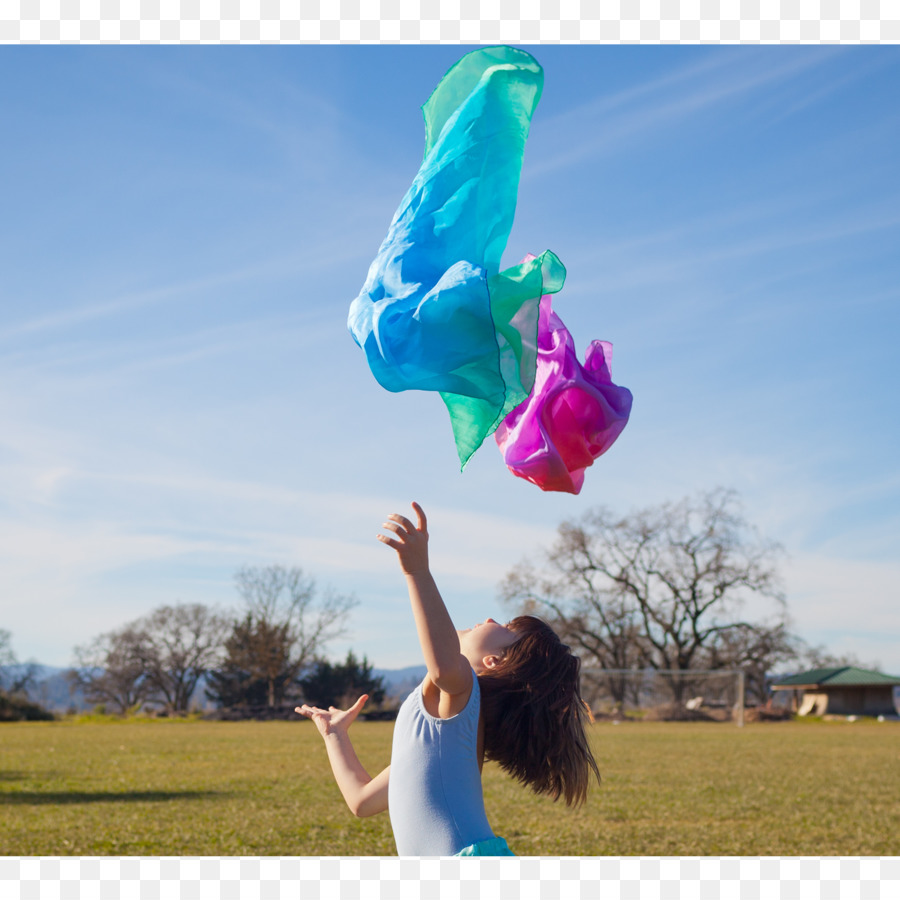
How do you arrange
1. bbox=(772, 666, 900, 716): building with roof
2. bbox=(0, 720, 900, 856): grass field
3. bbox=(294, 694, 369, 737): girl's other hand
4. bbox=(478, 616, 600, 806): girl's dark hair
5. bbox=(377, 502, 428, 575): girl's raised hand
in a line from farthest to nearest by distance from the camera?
bbox=(772, 666, 900, 716): building with roof → bbox=(0, 720, 900, 856): grass field → bbox=(294, 694, 369, 737): girl's other hand → bbox=(478, 616, 600, 806): girl's dark hair → bbox=(377, 502, 428, 575): girl's raised hand

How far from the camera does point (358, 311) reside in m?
2.25

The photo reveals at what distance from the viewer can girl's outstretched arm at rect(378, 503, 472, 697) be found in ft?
6.57

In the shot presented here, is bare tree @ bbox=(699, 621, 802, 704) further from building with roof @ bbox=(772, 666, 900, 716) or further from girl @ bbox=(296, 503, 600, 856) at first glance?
girl @ bbox=(296, 503, 600, 856)

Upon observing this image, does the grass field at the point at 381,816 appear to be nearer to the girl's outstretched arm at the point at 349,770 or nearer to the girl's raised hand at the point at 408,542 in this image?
the girl's outstretched arm at the point at 349,770

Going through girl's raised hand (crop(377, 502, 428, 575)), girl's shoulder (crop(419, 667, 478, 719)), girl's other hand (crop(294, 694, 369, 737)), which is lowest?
girl's other hand (crop(294, 694, 369, 737))

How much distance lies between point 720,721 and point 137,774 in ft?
93.9

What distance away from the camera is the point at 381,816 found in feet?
25.9

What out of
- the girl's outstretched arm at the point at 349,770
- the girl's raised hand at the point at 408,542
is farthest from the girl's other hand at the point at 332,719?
the girl's raised hand at the point at 408,542

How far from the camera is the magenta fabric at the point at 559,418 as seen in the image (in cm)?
261

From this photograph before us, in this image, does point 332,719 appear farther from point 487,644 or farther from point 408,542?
point 408,542

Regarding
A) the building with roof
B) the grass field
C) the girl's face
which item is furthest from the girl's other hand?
the building with roof

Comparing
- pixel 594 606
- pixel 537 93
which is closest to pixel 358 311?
pixel 537 93

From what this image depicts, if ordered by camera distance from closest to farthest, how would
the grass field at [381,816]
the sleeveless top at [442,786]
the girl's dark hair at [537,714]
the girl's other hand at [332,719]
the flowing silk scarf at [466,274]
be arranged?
the flowing silk scarf at [466,274] → the sleeveless top at [442,786] → the girl's dark hair at [537,714] → the girl's other hand at [332,719] → the grass field at [381,816]

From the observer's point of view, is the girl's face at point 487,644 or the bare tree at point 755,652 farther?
the bare tree at point 755,652
